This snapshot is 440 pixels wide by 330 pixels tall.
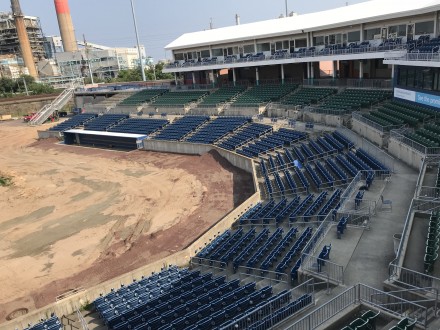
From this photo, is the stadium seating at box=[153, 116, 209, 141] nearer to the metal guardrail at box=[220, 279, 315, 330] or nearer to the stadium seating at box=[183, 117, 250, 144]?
the stadium seating at box=[183, 117, 250, 144]

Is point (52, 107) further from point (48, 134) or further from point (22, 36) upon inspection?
point (22, 36)

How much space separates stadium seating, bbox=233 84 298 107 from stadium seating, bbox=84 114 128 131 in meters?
19.3

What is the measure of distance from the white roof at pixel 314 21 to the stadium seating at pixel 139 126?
51.2 ft

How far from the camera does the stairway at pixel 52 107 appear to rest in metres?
66.6

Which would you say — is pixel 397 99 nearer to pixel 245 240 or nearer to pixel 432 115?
→ pixel 432 115

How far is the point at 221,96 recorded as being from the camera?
169ft

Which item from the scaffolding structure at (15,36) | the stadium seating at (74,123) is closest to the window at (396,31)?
the stadium seating at (74,123)

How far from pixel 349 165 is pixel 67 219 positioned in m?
20.5

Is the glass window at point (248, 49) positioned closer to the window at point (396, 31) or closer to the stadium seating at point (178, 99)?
the stadium seating at point (178, 99)

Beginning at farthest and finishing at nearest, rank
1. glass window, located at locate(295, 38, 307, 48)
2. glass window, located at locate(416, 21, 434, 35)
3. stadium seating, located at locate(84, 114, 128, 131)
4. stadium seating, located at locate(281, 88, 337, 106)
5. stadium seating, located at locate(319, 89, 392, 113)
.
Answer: stadium seating, located at locate(84, 114, 128, 131) < glass window, located at locate(295, 38, 307, 48) < stadium seating, located at locate(281, 88, 337, 106) < glass window, located at locate(416, 21, 434, 35) < stadium seating, located at locate(319, 89, 392, 113)

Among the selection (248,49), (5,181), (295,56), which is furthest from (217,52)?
(5,181)

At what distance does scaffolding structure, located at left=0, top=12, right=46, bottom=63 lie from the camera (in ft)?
404

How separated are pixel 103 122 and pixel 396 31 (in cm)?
4134

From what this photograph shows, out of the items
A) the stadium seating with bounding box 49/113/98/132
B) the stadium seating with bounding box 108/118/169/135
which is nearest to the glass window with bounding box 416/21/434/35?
the stadium seating with bounding box 108/118/169/135
